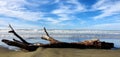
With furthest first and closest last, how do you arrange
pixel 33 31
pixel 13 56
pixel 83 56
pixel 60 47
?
pixel 33 31 → pixel 60 47 → pixel 13 56 → pixel 83 56

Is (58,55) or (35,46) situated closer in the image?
(58,55)

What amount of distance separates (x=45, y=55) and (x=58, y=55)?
1.51 ft

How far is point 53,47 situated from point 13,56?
256 cm

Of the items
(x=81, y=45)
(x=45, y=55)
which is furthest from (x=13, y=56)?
(x=81, y=45)

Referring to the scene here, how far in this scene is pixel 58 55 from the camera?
31.5 feet

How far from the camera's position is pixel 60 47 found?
12.2m

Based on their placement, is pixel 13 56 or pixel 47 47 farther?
pixel 47 47

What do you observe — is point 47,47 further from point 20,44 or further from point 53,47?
Answer: point 20,44

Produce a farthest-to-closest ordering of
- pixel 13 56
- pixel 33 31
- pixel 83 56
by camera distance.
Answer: pixel 33 31
pixel 13 56
pixel 83 56

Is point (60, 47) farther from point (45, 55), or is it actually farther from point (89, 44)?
point (45, 55)

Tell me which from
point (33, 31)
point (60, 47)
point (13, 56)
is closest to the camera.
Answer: point (13, 56)

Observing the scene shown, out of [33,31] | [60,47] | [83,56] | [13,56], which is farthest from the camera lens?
[33,31]

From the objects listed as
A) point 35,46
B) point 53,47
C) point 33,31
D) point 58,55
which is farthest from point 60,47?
point 33,31

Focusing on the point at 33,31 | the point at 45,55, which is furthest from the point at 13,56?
the point at 33,31
